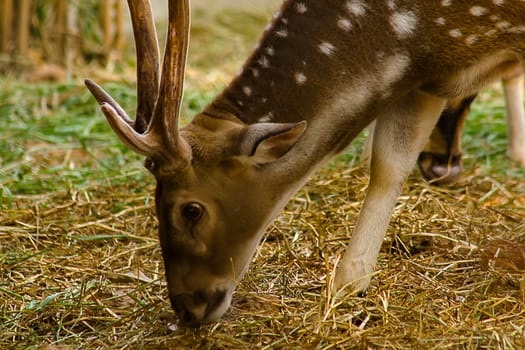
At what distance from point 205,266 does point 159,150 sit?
1.61ft

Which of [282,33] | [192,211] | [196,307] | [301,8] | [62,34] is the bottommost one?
[62,34]

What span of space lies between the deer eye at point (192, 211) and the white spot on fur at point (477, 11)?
1275mm

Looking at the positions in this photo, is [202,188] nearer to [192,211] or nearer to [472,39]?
[192,211]

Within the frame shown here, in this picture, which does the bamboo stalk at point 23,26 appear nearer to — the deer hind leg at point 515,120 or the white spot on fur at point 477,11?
the deer hind leg at point 515,120

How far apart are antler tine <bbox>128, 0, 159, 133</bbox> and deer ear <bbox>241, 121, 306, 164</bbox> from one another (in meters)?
0.40

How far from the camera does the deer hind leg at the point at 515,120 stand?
5.65 m

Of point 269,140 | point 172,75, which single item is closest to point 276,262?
point 269,140

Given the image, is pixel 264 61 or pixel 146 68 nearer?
pixel 146 68

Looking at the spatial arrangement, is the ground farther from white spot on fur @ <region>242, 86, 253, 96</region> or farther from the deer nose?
white spot on fur @ <region>242, 86, 253, 96</region>

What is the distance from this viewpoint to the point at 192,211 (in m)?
3.10

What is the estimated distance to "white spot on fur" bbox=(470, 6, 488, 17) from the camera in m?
3.21

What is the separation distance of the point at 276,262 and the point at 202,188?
87 centimetres

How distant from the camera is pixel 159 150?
117 inches

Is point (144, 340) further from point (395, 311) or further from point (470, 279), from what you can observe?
point (470, 279)
